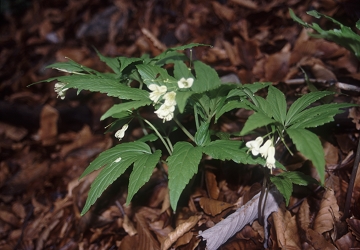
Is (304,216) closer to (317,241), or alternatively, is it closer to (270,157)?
(317,241)

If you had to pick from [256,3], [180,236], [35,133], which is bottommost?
[35,133]

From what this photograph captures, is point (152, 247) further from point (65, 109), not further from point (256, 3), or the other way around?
point (256, 3)

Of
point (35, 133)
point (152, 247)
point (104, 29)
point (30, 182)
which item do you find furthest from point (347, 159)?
point (104, 29)

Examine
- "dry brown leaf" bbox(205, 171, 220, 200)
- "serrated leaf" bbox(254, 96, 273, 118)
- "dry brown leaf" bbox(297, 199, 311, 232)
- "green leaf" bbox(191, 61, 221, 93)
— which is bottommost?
"dry brown leaf" bbox(205, 171, 220, 200)

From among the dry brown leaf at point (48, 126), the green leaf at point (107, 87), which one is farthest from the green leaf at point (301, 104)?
the dry brown leaf at point (48, 126)

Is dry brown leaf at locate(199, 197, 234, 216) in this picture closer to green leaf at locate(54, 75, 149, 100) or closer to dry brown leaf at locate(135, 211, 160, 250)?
dry brown leaf at locate(135, 211, 160, 250)

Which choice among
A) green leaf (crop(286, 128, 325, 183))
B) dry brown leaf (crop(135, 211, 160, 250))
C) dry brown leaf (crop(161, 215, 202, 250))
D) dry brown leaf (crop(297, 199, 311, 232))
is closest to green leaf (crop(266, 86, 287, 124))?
green leaf (crop(286, 128, 325, 183))
